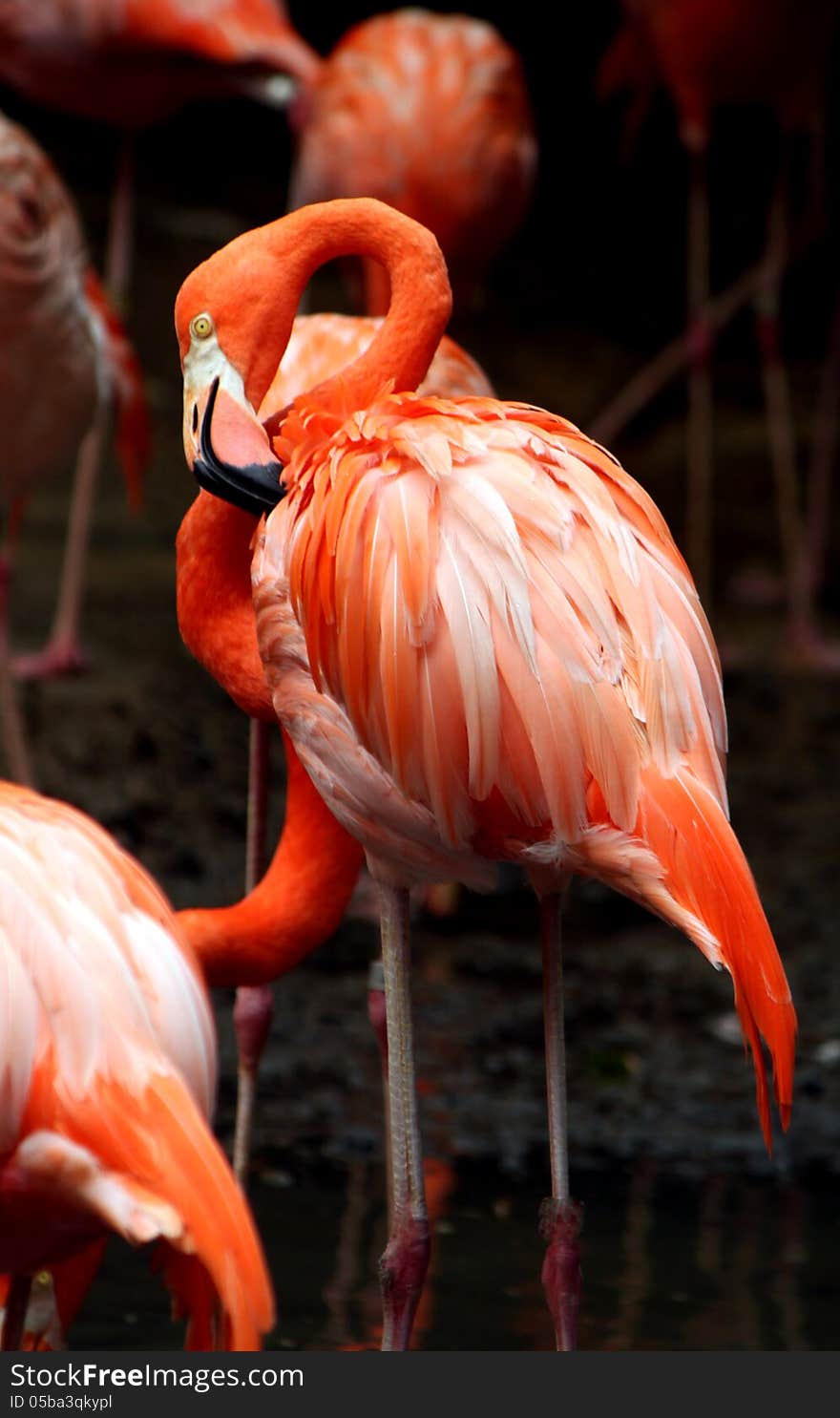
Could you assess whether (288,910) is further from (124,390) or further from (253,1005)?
(124,390)

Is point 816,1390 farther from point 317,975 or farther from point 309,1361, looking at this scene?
point 317,975

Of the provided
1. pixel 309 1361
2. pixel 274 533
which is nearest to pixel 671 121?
pixel 274 533

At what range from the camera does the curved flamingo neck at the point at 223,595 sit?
2770 millimetres

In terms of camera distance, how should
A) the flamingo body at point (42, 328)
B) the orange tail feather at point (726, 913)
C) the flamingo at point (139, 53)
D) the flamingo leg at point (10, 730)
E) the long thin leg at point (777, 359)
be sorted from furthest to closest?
the long thin leg at point (777, 359) → the flamingo at point (139, 53) → the flamingo leg at point (10, 730) → the flamingo body at point (42, 328) → the orange tail feather at point (726, 913)

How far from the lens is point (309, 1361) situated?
2301 mm

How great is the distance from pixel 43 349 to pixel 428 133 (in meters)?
1.05

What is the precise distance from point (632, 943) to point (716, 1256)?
1.31m

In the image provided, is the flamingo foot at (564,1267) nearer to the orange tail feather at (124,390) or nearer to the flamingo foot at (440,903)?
the flamingo foot at (440,903)

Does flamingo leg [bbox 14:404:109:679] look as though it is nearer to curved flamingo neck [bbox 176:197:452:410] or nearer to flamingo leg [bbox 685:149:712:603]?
flamingo leg [bbox 685:149:712:603]

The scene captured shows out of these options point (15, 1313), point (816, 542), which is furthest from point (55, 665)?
point (15, 1313)

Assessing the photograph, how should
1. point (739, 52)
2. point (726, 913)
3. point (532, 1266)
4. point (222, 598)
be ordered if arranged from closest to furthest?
point (726, 913), point (222, 598), point (532, 1266), point (739, 52)

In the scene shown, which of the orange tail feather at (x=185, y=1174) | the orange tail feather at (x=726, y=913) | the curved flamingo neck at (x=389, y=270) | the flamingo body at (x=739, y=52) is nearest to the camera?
the orange tail feather at (x=185, y=1174)

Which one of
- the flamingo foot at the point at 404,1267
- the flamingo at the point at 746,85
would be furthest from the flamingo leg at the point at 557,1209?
the flamingo at the point at 746,85

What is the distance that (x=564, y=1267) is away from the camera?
2.67 metres
